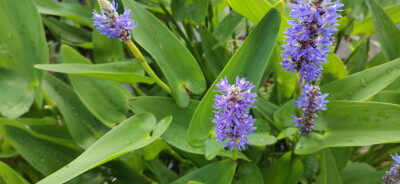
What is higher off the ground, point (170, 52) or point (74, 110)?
point (170, 52)

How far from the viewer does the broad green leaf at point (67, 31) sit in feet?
3.83

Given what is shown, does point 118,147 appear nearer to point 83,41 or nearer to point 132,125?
point 132,125

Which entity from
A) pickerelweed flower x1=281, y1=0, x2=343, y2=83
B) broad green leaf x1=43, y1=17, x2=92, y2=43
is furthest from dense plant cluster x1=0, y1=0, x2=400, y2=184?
broad green leaf x1=43, y1=17, x2=92, y2=43

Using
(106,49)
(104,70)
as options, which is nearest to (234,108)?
(104,70)

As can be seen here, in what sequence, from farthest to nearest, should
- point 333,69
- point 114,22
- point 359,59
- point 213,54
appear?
point 359,59 < point 213,54 < point 333,69 < point 114,22

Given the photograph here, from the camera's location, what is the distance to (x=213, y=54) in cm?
92

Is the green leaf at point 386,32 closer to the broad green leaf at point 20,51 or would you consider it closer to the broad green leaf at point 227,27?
the broad green leaf at point 227,27

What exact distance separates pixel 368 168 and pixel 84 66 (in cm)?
66

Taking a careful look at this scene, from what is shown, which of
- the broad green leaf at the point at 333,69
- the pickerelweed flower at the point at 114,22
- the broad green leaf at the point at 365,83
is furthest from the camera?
the broad green leaf at the point at 333,69

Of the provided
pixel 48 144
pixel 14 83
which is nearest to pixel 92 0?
pixel 14 83

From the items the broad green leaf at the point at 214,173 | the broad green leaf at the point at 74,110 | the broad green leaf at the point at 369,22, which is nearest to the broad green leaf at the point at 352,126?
the broad green leaf at the point at 214,173

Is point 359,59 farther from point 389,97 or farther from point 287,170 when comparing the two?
point 287,170

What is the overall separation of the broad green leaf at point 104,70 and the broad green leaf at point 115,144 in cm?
8

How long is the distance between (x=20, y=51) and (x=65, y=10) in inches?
8.0
